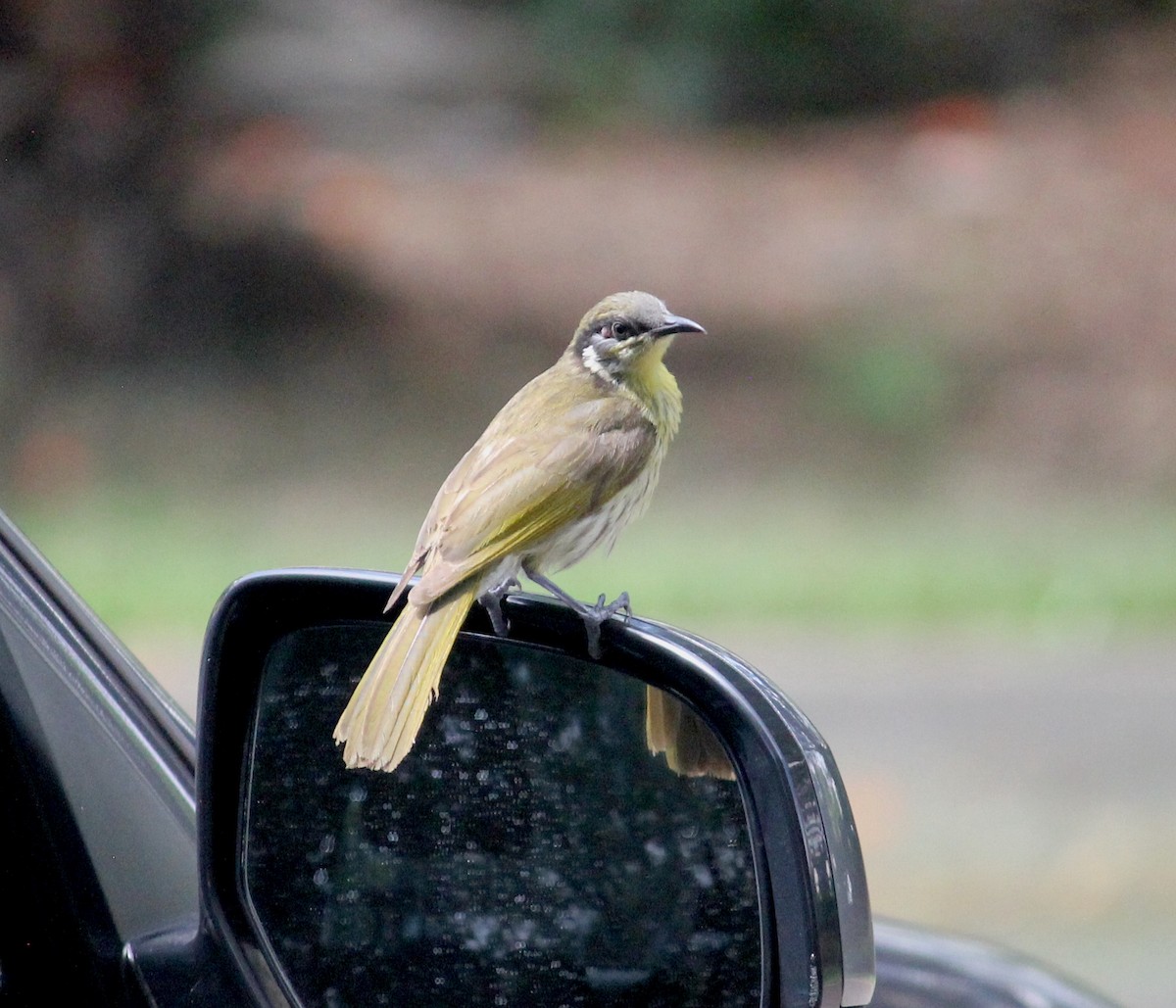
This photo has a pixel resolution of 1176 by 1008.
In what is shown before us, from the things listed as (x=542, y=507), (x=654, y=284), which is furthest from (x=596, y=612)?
(x=654, y=284)

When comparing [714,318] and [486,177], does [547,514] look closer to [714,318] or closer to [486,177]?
[714,318]

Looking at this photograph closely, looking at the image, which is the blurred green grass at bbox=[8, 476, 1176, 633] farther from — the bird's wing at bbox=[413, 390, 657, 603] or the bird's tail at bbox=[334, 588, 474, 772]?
the bird's tail at bbox=[334, 588, 474, 772]

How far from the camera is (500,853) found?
1970 mm

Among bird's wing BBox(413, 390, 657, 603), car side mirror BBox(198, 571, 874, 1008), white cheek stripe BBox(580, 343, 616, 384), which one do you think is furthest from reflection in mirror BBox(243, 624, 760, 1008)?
white cheek stripe BBox(580, 343, 616, 384)

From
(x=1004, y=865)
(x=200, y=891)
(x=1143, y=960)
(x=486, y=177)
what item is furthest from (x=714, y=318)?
(x=200, y=891)

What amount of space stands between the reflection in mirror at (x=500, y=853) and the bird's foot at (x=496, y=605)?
6 centimetres

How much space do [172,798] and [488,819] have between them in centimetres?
53

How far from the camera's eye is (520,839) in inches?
77.2

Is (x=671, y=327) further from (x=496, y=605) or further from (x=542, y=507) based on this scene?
(x=496, y=605)

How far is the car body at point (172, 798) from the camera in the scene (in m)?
1.96

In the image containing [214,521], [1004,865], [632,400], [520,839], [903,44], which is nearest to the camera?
[520,839]

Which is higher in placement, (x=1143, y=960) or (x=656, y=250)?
(x=656, y=250)

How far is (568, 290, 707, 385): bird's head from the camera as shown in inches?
145

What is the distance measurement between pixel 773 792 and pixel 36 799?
38.6 inches
